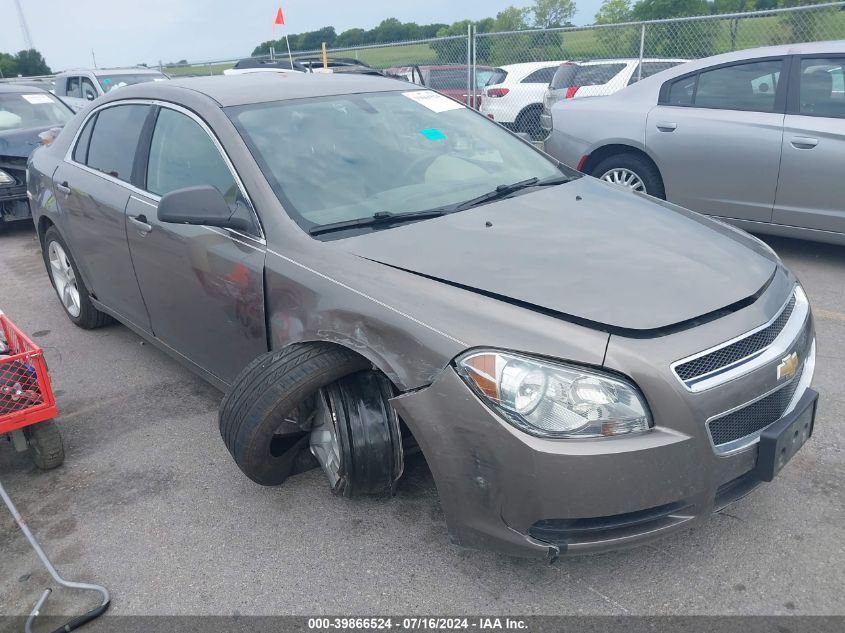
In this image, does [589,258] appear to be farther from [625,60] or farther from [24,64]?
[24,64]

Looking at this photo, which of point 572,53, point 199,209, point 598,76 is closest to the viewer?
point 199,209

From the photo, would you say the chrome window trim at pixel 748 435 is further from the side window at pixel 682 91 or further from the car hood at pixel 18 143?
the car hood at pixel 18 143

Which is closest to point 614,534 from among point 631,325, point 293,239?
point 631,325

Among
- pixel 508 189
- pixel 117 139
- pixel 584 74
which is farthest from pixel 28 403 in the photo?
pixel 584 74

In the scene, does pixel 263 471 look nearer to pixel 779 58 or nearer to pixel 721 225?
pixel 721 225

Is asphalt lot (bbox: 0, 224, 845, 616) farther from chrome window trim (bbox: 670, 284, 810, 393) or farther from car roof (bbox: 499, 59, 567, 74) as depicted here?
car roof (bbox: 499, 59, 567, 74)

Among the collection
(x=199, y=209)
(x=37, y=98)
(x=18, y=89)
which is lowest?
(x=37, y=98)

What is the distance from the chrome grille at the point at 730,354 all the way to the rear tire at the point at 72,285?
12.5ft

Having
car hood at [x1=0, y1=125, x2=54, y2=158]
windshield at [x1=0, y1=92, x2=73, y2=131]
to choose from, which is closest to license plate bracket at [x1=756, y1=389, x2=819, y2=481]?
car hood at [x1=0, y1=125, x2=54, y2=158]

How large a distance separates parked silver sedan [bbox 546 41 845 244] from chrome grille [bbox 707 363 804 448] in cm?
348

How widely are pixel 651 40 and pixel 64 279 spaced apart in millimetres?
8469

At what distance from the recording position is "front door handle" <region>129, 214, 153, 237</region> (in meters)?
3.49

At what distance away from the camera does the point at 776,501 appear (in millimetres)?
2799

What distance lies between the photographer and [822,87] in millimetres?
5340
